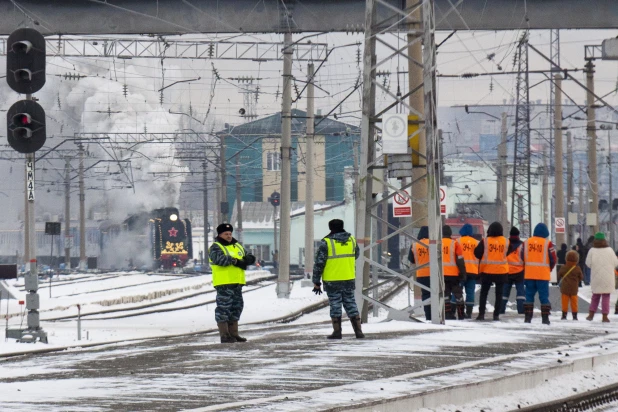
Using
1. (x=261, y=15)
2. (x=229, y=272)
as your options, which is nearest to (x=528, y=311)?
(x=229, y=272)

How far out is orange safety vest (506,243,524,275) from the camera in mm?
21734

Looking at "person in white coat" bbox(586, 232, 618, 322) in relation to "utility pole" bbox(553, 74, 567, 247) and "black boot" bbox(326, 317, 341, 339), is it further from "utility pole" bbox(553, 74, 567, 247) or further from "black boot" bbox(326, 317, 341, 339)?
"utility pole" bbox(553, 74, 567, 247)

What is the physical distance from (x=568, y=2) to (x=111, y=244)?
5358cm

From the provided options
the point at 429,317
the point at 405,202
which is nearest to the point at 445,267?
the point at 429,317

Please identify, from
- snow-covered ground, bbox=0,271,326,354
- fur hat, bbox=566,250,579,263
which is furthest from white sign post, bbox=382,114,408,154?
snow-covered ground, bbox=0,271,326,354

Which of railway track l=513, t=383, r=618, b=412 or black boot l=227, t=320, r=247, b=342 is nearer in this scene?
railway track l=513, t=383, r=618, b=412

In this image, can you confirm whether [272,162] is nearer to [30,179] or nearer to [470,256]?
[470,256]

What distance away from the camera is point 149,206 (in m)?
85.6

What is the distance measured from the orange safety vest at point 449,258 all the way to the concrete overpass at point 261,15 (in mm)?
7178

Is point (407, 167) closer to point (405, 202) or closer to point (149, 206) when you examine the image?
point (405, 202)

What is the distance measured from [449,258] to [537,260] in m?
1.48

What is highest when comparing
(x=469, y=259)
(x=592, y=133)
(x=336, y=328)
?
(x=592, y=133)

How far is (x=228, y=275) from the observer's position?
1678cm

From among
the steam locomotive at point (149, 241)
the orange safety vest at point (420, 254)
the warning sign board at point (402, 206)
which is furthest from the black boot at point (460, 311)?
the steam locomotive at point (149, 241)
